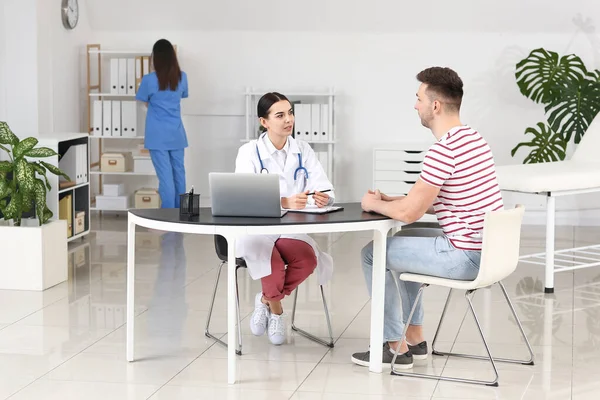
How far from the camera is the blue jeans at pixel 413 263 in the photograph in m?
3.62

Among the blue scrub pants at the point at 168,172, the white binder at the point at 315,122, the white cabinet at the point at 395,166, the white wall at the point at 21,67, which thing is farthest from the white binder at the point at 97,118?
the white cabinet at the point at 395,166

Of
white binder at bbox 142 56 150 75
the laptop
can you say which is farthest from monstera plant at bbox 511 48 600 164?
the laptop

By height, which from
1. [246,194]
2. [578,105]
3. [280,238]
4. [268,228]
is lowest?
[280,238]

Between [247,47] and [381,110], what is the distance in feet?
4.02

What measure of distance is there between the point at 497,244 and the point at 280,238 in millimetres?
1008

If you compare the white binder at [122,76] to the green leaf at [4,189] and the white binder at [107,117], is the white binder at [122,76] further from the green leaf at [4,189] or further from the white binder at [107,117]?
the green leaf at [4,189]

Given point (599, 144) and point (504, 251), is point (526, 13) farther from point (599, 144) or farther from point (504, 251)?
point (504, 251)

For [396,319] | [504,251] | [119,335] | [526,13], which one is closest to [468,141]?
[504,251]

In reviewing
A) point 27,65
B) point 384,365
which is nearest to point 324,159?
point 27,65

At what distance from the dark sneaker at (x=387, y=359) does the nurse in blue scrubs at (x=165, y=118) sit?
402 centimetres

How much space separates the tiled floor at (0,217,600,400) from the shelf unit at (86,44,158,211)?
88.6 inches

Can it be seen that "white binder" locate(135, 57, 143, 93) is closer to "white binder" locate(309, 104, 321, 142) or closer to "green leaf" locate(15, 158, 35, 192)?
"white binder" locate(309, 104, 321, 142)

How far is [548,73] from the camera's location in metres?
7.28

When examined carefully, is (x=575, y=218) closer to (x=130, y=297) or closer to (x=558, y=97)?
(x=558, y=97)
